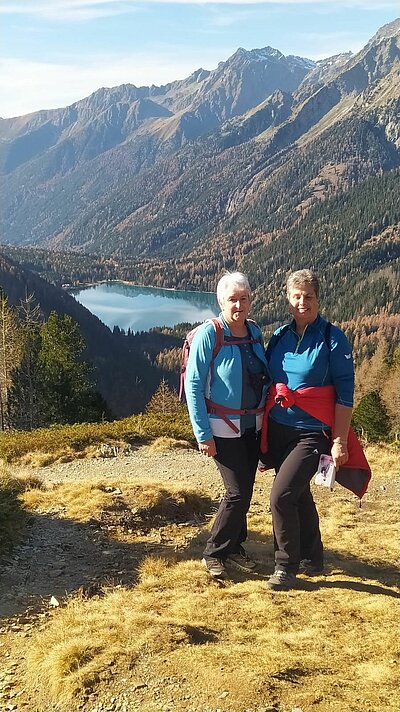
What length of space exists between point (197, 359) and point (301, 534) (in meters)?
2.57

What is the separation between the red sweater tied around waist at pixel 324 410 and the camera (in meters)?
5.68

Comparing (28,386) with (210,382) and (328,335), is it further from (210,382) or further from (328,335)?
(328,335)

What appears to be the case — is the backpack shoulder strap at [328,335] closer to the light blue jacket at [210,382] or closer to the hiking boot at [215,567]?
the light blue jacket at [210,382]

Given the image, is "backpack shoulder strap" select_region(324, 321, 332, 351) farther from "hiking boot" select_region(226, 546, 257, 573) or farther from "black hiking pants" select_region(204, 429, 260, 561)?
"hiking boot" select_region(226, 546, 257, 573)

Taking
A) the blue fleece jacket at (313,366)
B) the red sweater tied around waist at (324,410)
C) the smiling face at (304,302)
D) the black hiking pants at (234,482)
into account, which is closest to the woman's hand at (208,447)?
the black hiking pants at (234,482)

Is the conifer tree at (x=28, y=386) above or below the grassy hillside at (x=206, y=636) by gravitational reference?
below

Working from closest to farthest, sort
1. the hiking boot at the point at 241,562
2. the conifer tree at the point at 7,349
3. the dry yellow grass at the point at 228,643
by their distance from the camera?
the dry yellow grass at the point at 228,643, the hiking boot at the point at 241,562, the conifer tree at the point at 7,349

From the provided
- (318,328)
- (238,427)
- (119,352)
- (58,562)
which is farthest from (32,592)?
(119,352)

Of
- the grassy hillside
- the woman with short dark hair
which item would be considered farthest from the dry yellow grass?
the woman with short dark hair

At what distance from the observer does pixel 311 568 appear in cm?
653

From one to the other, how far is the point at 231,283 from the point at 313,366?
1180 mm

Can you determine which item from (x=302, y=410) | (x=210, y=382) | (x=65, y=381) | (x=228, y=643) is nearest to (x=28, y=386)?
(x=65, y=381)

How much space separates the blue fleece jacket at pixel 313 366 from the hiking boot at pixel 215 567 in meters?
1.82

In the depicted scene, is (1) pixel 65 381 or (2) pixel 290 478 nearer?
(2) pixel 290 478
